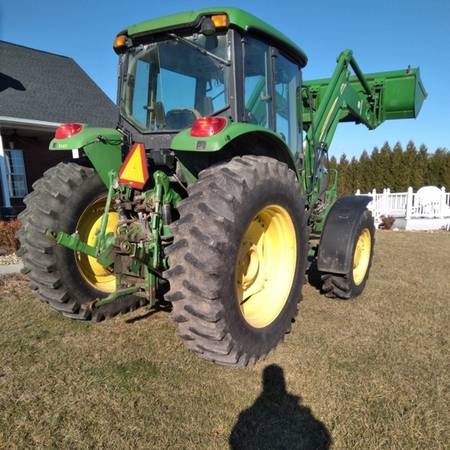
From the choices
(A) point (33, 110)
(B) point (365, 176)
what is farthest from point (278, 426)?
(B) point (365, 176)

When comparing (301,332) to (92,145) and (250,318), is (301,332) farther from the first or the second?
(92,145)

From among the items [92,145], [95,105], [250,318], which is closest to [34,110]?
[95,105]

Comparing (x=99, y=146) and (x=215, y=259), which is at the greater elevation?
(x=99, y=146)

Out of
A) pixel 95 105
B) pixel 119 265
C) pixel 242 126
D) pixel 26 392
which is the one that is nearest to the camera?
pixel 26 392

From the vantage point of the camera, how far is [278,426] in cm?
234

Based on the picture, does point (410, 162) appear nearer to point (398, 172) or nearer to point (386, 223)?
point (398, 172)

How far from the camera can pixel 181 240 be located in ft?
8.03

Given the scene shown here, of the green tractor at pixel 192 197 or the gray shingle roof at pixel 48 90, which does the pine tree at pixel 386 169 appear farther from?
the green tractor at pixel 192 197

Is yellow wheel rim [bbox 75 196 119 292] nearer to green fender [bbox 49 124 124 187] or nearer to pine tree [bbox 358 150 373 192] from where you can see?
green fender [bbox 49 124 124 187]

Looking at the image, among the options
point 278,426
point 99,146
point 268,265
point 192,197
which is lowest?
point 278,426

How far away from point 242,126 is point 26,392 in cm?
231

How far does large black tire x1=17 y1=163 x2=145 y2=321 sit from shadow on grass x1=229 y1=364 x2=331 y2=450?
179cm

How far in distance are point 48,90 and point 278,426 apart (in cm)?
1205

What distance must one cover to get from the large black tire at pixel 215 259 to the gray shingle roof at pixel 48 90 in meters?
8.84
